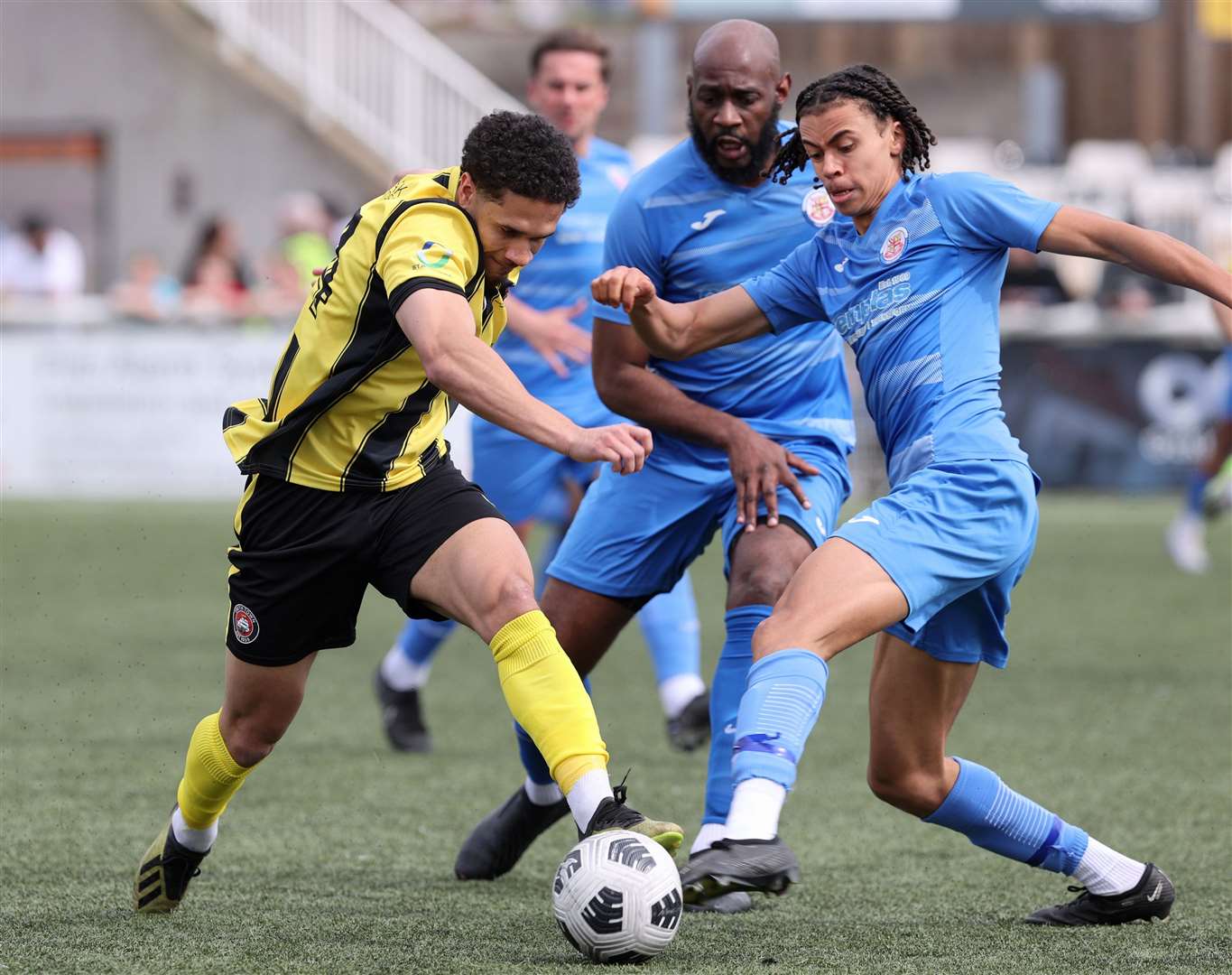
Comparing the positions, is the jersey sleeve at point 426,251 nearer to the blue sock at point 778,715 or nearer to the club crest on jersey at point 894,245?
the club crest on jersey at point 894,245

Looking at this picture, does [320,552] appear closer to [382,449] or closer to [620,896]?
[382,449]

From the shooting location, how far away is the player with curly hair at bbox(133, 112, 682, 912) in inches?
157

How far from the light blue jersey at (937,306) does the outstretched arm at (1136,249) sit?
0.17 ft

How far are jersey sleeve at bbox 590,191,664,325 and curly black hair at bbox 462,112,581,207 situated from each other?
979 mm

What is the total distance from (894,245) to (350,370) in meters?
1.26

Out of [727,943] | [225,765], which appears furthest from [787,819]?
[225,765]

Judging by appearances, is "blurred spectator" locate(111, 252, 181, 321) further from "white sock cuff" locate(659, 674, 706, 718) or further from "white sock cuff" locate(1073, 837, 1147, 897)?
"white sock cuff" locate(1073, 837, 1147, 897)

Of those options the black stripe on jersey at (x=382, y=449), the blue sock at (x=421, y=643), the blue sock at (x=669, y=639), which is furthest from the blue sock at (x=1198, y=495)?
the black stripe on jersey at (x=382, y=449)

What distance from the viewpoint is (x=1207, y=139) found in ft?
79.0

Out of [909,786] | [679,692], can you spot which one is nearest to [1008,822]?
[909,786]

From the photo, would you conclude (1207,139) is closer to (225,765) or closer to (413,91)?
(413,91)

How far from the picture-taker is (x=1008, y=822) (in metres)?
4.48

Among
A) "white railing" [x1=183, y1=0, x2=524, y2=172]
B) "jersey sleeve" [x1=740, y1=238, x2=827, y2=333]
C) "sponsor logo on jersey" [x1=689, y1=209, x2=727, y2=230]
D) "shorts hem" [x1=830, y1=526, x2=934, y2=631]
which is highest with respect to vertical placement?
"white railing" [x1=183, y1=0, x2=524, y2=172]

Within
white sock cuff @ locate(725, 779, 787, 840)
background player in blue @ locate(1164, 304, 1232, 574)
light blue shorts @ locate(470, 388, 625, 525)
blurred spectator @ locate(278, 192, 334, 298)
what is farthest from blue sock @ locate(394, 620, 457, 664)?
blurred spectator @ locate(278, 192, 334, 298)
